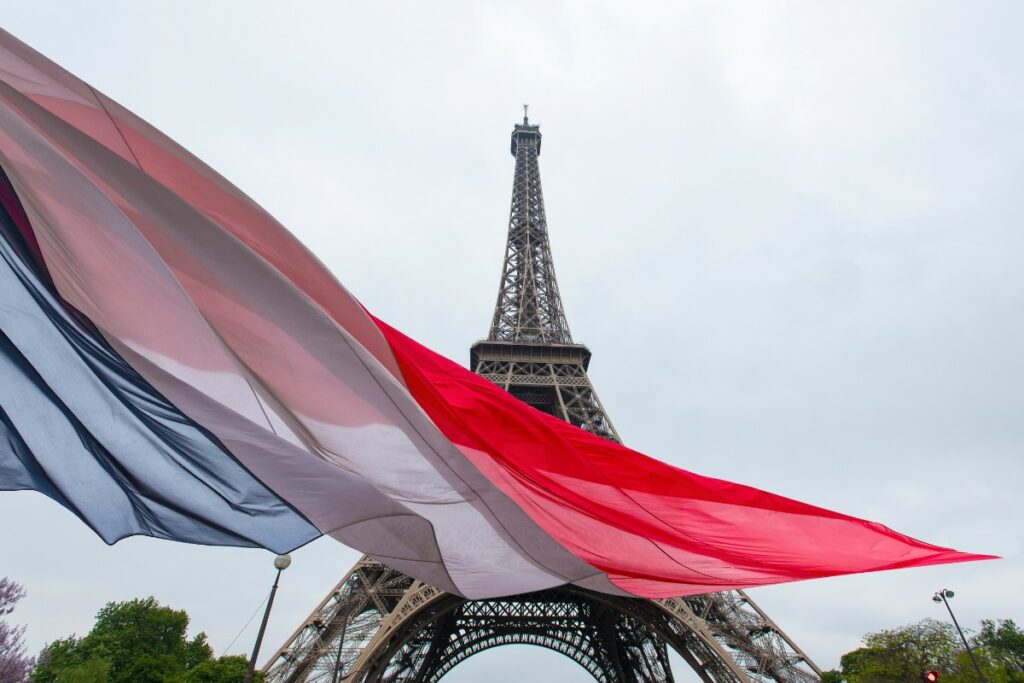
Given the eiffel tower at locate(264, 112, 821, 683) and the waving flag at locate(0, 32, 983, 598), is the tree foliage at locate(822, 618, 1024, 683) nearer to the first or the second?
the eiffel tower at locate(264, 112, 821, 683)

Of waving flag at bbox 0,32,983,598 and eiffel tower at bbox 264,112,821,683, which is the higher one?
eiffel tower at bbox 264,112,821,683

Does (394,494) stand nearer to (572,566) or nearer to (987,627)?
(572,566)

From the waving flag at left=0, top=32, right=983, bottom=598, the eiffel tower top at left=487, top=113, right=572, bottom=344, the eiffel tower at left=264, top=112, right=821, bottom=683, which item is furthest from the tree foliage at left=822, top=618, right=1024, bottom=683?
the waving flag at left=0, top=32, right=983, bottom=598

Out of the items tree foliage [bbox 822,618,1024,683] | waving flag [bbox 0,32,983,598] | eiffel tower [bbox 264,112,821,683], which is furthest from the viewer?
tree foliage [bbox 822,618,1024,683]

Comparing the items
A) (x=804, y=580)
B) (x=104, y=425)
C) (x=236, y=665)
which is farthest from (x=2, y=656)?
(x=804, y=580)

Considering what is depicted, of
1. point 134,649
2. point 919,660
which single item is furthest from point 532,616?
point 134,649

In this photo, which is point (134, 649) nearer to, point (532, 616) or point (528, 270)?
point (532, 616)

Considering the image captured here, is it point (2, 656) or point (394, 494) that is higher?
point (2, 656)
